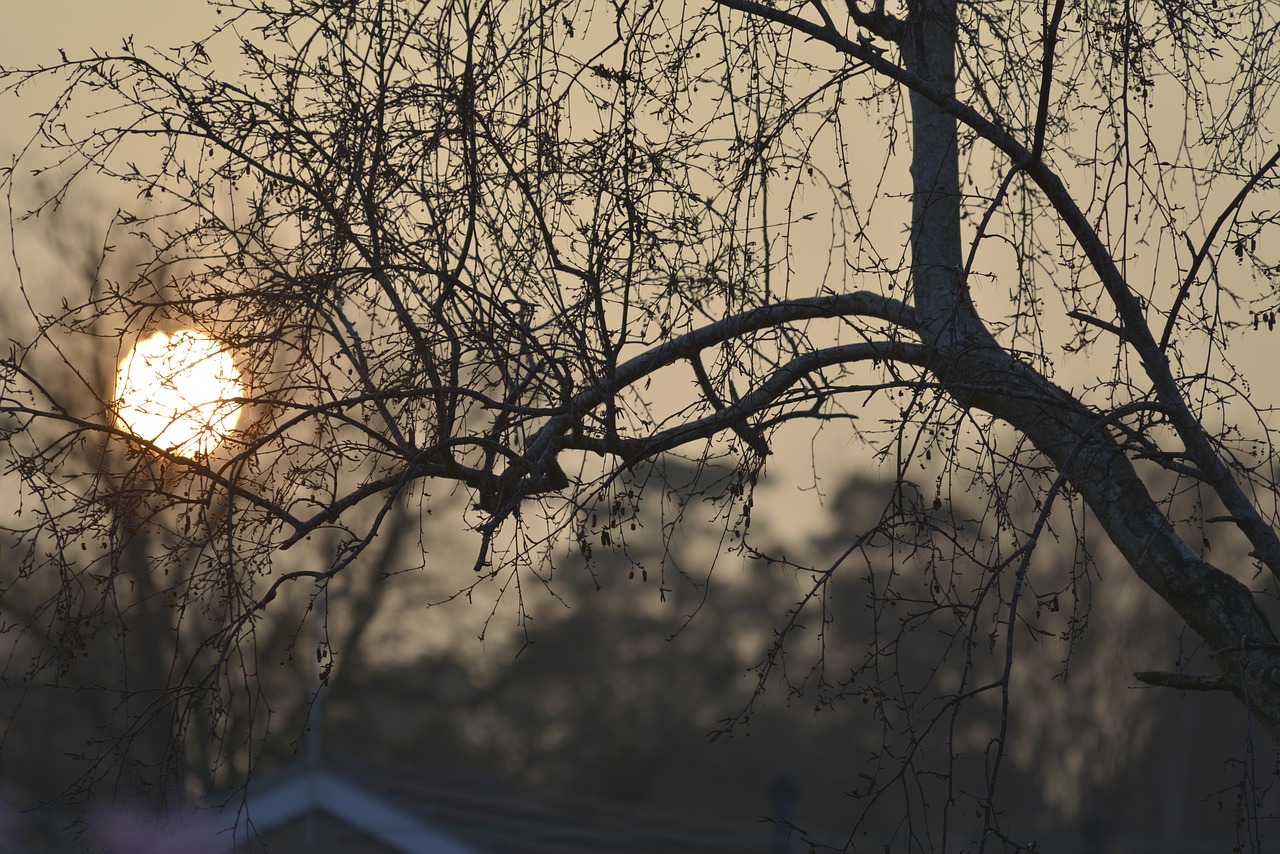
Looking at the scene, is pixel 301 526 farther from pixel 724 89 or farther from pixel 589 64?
pixel 724 89

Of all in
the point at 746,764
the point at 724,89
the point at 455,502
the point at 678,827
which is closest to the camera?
the point at 724,89

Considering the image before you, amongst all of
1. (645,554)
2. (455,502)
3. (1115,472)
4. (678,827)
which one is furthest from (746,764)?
(1115,472)

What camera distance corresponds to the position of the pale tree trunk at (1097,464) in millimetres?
3799

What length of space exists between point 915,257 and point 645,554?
18.9 meters

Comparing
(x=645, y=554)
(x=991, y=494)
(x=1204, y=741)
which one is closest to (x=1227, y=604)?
(x=991, y=494)

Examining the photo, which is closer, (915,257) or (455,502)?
(915,257)

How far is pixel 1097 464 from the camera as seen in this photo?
4.04 meters

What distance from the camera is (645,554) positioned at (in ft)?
74.4

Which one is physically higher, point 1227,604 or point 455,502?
point 455,502

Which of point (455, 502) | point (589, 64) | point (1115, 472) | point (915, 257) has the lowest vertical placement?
point (1115, 472)

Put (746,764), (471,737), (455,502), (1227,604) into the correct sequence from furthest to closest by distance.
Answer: (746,764) < (471,737) < (455,502) < (1227,604)

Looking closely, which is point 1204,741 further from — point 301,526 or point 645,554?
point 301,526

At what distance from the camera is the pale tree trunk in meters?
3.80

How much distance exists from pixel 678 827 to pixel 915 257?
16108 millimetres
